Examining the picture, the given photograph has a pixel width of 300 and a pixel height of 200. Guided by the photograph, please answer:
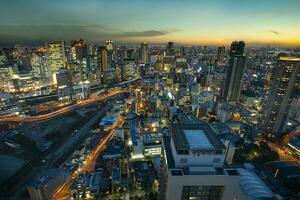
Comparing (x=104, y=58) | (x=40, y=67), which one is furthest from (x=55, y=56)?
(x=104, y=58)

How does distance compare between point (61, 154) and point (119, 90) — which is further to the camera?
point (119, 90)

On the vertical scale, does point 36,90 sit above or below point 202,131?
below

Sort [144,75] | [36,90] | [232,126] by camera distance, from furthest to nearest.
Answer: [144,75], [36,90], [232,126]

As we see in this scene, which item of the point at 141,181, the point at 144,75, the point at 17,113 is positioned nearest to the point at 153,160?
the point at 141,181

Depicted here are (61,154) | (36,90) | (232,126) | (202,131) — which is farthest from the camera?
(36,90)

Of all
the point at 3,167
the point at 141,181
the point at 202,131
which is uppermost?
the point at 202,131

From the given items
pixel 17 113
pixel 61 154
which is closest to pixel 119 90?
pixel 17 113

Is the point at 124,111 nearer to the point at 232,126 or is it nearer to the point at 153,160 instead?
the point at 153,160
